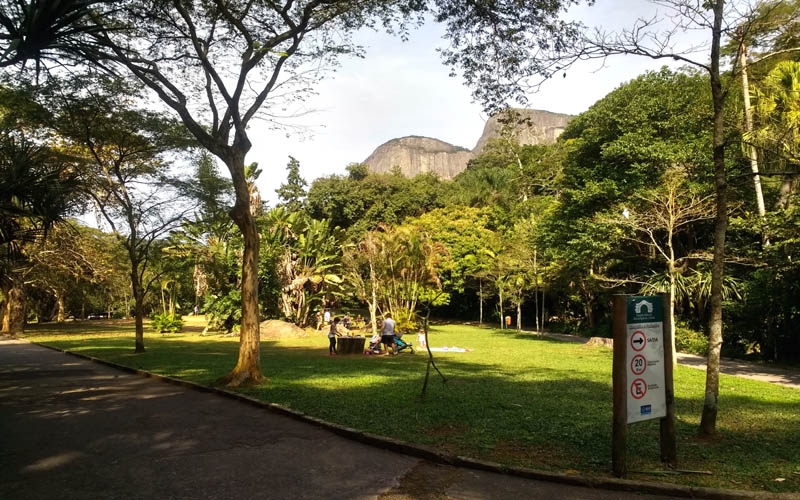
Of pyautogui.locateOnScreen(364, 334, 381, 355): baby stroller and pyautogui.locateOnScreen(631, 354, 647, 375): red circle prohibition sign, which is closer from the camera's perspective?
pyautogui.locateOnScreen(631, 354, 647, 375): red circle prohibition sign

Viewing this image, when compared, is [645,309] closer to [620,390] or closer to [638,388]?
[638,388]

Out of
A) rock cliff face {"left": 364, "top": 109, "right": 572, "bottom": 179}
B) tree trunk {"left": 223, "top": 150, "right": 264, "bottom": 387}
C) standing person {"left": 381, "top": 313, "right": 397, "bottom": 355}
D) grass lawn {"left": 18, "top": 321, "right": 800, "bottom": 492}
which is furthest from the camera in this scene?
rock cliff face {"left": 364, "top": 109, "right": 572, "bottom": 179}

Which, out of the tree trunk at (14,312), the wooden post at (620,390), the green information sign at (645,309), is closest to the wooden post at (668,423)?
the green information sign at (645,309)

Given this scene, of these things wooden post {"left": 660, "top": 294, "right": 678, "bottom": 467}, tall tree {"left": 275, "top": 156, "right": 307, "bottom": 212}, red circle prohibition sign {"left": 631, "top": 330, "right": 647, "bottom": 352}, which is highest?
tall tree {"left": 275, "top": 156, "right": 307, "bottom": 212}

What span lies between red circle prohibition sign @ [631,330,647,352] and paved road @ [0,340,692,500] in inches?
53.8

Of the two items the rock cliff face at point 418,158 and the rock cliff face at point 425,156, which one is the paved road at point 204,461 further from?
the rock cliff face at point 418,158

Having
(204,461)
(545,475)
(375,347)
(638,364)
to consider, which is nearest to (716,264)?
(638,364)

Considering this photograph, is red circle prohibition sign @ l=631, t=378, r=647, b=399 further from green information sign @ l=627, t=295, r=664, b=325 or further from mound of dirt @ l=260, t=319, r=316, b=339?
mound of dirt @ l=260, t=319, r=316, b=339

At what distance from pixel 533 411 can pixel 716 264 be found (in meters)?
3.37

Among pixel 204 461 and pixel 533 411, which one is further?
pixel 533 411

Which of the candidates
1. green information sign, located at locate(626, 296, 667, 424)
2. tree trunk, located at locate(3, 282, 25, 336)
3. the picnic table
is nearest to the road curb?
green information sign, located at locate(626, 296, 667, 424)

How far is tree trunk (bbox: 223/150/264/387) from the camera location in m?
11.2

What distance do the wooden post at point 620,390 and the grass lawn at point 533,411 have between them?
8.0 inches

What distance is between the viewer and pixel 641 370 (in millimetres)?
5273
